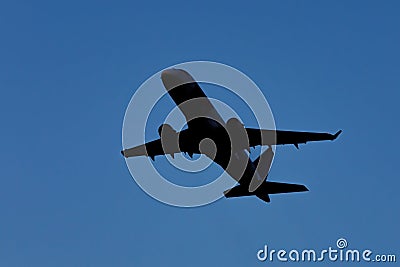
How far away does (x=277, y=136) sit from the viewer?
8169 centimetres

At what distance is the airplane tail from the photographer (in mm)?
83500

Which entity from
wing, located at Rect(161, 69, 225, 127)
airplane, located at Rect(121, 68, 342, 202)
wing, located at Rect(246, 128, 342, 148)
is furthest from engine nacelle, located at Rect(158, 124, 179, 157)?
wing, located at Rect(246, 128, 342, 148)

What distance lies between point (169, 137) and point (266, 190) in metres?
10.7

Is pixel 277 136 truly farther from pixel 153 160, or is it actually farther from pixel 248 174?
pixel 153 160

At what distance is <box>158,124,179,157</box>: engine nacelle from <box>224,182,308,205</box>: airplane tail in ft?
21.0

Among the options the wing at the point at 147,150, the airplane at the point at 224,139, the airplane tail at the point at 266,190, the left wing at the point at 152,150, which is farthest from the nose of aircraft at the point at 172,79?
the airplane tail at the point at 266,190

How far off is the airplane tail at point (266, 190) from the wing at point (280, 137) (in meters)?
4.67

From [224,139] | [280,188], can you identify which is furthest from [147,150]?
[280,188]

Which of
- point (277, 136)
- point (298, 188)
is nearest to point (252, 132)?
point (277, 136)

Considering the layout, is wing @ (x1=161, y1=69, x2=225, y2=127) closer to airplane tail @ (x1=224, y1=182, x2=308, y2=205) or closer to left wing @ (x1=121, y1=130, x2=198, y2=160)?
left wing @ (x1=121, y1=130, x2=198, y2=160)

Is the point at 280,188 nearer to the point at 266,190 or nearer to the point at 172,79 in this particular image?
the point at 266,190

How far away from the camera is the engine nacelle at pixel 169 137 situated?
80.4 m

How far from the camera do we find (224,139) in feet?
256

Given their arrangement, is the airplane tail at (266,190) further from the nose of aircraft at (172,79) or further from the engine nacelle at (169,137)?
the nose of aircraft at (172,79)
